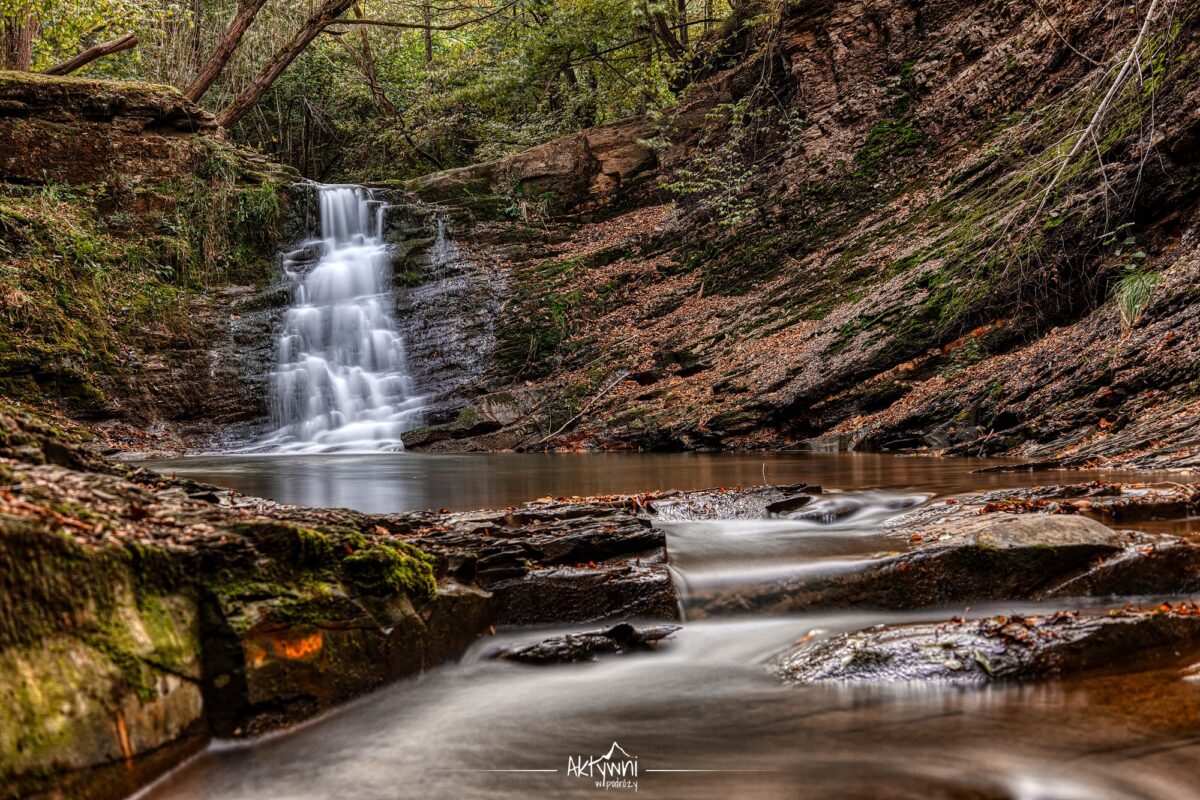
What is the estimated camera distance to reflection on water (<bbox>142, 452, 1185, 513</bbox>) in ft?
23.5

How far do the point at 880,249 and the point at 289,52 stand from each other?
13.9 metres

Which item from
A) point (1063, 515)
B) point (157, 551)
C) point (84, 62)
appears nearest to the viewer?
point (157, 551)

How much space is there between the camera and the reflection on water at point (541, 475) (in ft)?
23.5

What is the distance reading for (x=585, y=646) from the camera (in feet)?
12.2

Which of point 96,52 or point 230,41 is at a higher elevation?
point 230,41

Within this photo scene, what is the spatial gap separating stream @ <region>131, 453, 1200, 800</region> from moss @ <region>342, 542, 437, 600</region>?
1.29 ft

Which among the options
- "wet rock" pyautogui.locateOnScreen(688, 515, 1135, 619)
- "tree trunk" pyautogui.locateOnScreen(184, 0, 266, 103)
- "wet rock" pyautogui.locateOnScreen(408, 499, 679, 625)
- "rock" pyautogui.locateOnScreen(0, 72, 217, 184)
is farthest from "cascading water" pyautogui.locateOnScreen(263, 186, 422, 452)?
"wet rock" pyautogui.locateOnScreen(688, 515, 1135, 619)

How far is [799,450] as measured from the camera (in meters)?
11.6

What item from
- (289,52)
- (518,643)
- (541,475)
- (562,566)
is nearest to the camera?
(518,643)

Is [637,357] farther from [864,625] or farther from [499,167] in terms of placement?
[864,625]

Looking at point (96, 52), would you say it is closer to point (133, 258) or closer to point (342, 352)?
point (133, 258)

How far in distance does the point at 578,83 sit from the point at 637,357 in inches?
473

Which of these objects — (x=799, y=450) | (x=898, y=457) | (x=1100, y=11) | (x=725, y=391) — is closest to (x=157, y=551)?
(x=898, y=457)

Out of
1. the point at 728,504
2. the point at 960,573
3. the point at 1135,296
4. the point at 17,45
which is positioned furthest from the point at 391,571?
the point at 17,45
